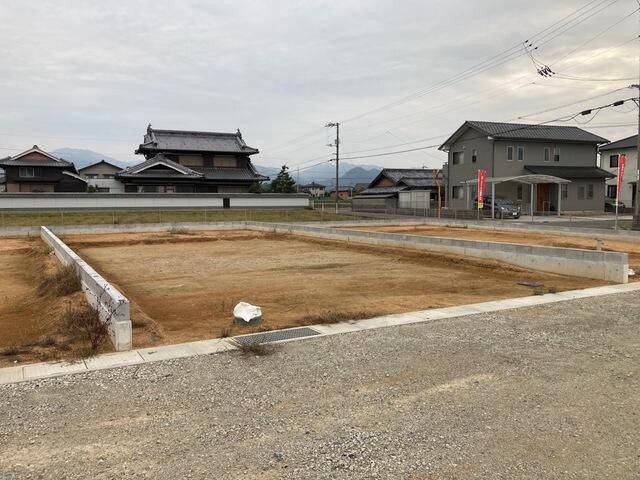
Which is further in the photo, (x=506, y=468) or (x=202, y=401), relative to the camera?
(x=202, y=401)

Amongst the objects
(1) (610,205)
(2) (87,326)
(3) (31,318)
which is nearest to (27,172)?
(3) (31,318)

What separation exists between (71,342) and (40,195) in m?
31.8

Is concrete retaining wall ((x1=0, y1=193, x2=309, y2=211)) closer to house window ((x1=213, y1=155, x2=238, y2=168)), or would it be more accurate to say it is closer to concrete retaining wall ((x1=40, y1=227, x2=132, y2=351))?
house window ((x1=213, y1=155, x2=238, y2=168))

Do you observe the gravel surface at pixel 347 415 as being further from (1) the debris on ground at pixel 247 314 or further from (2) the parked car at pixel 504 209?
(2) the parked car at pixel 504 209

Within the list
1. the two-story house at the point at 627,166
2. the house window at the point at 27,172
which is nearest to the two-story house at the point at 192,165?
the house window at the point at 27,172

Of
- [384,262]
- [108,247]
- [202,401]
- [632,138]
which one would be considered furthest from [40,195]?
[632,138]

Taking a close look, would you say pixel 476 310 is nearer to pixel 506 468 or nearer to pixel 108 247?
pixel 506 468

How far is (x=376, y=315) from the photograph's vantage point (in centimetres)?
700

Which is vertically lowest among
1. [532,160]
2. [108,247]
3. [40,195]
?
[108,247]

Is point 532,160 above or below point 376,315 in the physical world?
above

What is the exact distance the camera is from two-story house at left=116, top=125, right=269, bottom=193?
40.2 meters

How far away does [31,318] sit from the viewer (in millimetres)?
7367

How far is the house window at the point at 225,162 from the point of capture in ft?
150

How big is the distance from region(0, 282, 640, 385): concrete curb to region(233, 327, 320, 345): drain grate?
0.10m
